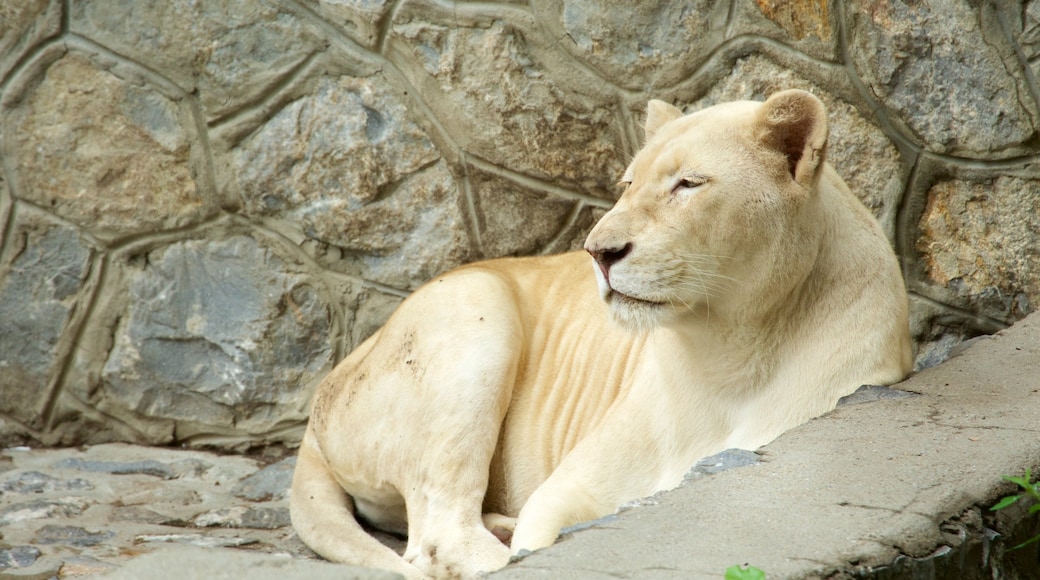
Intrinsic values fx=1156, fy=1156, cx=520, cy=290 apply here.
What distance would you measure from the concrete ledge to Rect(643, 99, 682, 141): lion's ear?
3.53 feet

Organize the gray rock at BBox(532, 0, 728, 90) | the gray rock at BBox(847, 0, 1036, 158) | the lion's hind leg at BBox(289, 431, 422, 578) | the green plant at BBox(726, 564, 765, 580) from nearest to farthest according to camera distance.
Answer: the green plant at BBox(726, 564, 765, 580)
the lion's hind leg at BBox(289, 431, 422, 578)
the gray rock at BBox(847, 0, 1036, 158)
the gray rock at BBox(532, 0, 728, 90)

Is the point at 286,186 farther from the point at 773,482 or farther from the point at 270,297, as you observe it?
the point at 773,482

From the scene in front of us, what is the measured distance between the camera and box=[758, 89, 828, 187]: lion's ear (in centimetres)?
304

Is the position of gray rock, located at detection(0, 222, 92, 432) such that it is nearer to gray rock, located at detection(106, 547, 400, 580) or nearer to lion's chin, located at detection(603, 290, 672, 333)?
lion's chin, located at detection(603, 290, 672, 333)

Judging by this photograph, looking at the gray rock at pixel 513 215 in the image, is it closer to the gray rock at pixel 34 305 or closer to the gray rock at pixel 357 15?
the gray rock at pixel 357 15

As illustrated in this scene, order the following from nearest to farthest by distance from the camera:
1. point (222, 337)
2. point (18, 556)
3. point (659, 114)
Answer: point (659, 114), point (18, 556), point (222, 337)

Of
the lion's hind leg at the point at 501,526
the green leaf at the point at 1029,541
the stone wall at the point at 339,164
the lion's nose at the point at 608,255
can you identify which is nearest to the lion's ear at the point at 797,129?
the lion's nose at the point at 608,255

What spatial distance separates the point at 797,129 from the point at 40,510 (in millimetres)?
3010

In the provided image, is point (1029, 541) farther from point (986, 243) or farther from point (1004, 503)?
point (986, 243)

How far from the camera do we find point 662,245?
3035 millimetres

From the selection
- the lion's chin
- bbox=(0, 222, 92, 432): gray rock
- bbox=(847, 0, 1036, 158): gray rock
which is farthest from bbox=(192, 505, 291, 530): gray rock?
bbox=(847, 0, 1036, 158): gray rock

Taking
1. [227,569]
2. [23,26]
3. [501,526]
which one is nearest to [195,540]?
[501,526]

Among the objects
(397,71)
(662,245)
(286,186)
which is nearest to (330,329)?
(286,186)

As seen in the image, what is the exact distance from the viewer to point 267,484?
4.64m
